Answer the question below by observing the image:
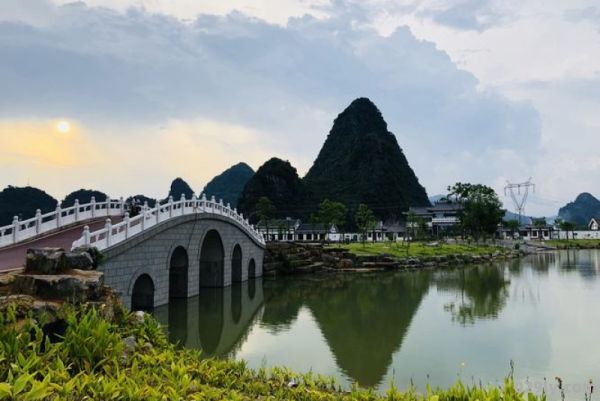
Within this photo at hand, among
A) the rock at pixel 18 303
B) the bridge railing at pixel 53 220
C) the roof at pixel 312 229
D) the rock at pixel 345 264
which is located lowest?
the rock at pixel 345 264

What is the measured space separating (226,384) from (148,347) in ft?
7.83

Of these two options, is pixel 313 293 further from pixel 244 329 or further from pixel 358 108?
pixel 358 108

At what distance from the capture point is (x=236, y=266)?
37.6 metres

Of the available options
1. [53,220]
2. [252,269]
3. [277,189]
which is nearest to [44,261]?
[53,220]

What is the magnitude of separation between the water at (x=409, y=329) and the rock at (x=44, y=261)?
21.8ft

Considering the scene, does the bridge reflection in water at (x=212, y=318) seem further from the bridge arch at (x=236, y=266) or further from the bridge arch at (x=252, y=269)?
the bridge arch at (x=252, y=269)

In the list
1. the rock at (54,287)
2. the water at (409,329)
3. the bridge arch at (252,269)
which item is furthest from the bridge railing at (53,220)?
the bridge arch at (252,269)

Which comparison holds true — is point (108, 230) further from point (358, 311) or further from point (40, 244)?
point (358, 311)

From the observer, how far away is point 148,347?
10977 mm

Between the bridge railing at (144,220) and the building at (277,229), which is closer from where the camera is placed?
the bridge railing at (144,220)

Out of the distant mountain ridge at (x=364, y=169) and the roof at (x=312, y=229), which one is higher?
the distant mountain ridge at (x=364, y=169)

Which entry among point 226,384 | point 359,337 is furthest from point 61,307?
point 359,337

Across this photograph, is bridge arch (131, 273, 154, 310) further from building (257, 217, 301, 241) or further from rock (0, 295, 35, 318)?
building (257, 217, 301, 241)

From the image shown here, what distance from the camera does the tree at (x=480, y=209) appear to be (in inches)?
2921
